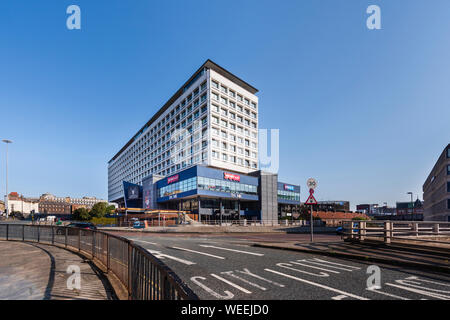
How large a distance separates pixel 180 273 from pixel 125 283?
1849 mm

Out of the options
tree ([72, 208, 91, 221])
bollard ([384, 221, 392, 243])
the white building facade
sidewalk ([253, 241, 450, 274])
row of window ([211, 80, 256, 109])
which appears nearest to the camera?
sidewalk ([253, 241, 450, 274])

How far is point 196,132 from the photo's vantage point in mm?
61062

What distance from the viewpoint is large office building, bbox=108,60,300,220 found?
54.3 meters

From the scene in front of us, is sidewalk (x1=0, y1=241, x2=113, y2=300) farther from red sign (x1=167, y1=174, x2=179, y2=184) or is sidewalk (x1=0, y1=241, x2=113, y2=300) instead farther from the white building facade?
the white building facade

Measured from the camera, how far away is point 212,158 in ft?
186

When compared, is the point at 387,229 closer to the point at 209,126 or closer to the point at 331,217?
the point at 209,126

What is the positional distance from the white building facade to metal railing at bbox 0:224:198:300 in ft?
143

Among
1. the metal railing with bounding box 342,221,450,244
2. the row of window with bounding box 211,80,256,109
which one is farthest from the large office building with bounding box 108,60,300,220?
the metal railing with bounding box 342,221,450,244

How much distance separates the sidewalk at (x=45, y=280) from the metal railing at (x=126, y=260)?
45 centimetres

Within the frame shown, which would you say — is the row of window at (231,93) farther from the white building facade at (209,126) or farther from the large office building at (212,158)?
the large office building at (212,158)


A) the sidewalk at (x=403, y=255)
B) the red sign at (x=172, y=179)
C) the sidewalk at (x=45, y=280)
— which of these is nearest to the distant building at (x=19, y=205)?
the red sign at (x=172, y=179)
